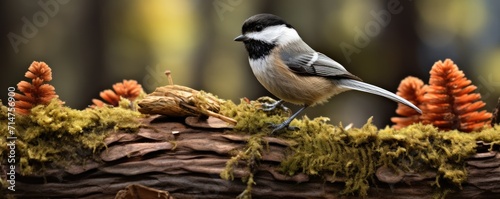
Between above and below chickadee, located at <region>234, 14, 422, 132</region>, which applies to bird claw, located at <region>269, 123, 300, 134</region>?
below

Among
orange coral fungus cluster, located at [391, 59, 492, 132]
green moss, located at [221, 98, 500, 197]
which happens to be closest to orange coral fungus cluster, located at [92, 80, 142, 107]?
green moss, located at [221, 98, 500, 197]

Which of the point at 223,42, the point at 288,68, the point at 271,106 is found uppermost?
the point at 223,42

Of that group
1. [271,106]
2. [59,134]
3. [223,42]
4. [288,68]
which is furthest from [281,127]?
[223,42]

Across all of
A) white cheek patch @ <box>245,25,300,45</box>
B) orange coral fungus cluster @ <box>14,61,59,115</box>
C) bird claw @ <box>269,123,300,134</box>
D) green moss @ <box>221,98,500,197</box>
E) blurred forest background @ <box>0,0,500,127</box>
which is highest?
→ blurred forest background @ <box>0,0,500,127</box>

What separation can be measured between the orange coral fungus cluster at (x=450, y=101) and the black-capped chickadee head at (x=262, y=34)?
529mm

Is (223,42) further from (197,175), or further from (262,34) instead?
(197,175)

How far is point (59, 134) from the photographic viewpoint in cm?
136

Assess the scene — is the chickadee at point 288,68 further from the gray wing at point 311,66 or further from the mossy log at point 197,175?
the mossy log at point 197,175

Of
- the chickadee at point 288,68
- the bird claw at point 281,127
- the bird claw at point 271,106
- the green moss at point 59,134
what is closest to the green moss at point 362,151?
the bird claw at point 281,127

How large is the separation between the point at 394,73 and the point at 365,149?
7.01 ft

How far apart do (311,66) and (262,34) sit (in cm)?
21

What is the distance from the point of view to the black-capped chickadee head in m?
1.79

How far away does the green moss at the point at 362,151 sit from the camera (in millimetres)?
1377

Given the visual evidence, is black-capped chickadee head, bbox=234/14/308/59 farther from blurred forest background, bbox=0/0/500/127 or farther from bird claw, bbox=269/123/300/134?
blurred forest background, bbox=0/0/500/127
